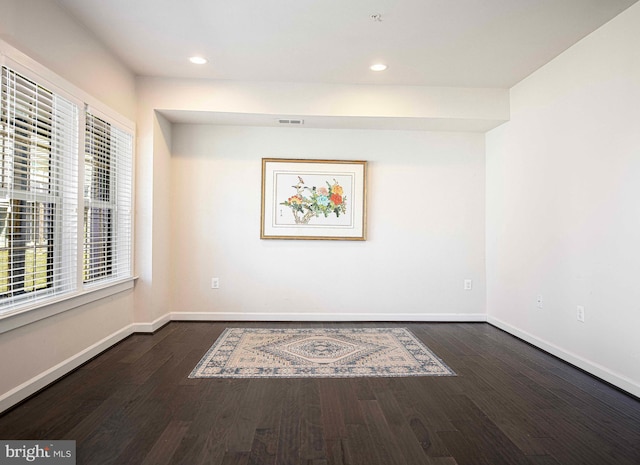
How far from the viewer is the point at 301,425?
1.92 m

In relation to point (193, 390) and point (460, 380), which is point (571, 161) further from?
point (193, 390)

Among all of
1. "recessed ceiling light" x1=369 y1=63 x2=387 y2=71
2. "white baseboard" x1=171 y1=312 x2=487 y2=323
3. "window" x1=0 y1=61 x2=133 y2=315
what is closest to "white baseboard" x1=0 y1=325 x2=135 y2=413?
"window" x1=0 y1=61 x2=133 y2=315

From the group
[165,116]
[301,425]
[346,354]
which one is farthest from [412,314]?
[165,116]

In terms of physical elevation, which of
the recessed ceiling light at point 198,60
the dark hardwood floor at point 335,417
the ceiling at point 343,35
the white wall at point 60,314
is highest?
the recessed ceiling light at point 198,60

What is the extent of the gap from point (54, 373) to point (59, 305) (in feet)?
1.53

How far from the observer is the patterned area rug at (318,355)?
104 inches

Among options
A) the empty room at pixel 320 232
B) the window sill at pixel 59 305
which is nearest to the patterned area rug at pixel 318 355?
the empty room at pixel 320 232

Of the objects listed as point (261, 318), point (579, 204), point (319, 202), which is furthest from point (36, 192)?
point (579, 204)

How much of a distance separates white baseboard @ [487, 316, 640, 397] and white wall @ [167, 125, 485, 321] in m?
0.69

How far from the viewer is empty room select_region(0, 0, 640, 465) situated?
199 centimetres

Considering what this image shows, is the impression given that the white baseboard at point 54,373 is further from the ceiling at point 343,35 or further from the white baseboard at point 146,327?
the ceiling at point 343,35

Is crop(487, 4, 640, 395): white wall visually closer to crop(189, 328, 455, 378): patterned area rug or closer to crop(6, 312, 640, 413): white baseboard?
crop(6, 312, 640, 413): white baseboard

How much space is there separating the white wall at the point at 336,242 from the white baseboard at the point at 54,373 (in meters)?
1.01

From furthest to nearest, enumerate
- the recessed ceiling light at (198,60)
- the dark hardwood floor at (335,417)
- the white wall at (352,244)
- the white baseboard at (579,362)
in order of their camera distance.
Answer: the white wall at (352,244), the recessed ceiling light at (198,60), the white baseboard at (579,362), the dark hardwood floor at (335,417)
